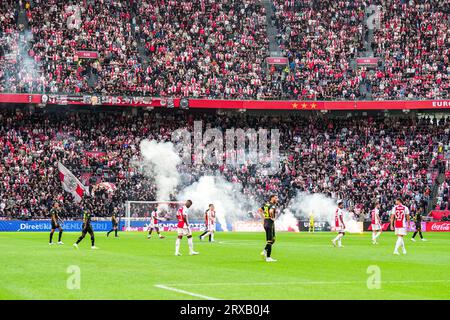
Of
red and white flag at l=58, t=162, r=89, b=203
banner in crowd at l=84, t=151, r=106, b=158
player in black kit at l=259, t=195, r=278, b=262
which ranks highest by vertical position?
banner in crowd at l=84, t=151, r=106, b=158

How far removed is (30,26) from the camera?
75000mm

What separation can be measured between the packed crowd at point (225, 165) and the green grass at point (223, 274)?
29.4 meters

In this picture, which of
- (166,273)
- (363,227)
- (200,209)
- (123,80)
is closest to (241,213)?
(200,209)

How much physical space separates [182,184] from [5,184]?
14.8 metres

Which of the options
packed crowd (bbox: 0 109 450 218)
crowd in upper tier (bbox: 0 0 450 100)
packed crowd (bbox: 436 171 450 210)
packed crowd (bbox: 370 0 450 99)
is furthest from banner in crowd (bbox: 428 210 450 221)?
crowd in upper tier (bbox: 0 0 450 100)

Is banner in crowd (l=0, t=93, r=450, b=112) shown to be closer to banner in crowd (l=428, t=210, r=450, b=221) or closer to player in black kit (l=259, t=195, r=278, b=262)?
banner in crowd (l=428, t=210, r=450, b=221)

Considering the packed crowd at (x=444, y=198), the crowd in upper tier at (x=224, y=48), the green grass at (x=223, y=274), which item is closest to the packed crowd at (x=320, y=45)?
the crowd in upper tier at (x=224, y=48)

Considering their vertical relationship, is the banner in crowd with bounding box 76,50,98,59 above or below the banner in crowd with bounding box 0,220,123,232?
above

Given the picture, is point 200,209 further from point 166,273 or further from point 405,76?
point 166,273

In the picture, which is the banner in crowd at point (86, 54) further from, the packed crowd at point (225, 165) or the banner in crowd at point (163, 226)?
the banner in crowd at point (163, 226)

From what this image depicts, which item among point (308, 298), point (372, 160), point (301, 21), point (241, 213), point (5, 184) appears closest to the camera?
point (308, 298)

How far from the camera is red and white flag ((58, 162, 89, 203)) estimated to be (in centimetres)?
6625

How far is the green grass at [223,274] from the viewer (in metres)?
19.2

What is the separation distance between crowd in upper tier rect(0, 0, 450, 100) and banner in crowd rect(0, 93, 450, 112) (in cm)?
112
